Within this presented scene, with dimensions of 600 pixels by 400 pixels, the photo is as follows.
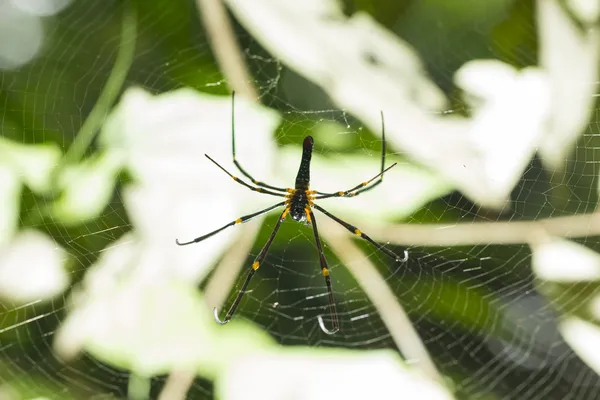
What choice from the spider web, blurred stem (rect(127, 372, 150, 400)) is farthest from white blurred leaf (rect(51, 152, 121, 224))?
blurred stem (rect(127, 372, 150, 400))

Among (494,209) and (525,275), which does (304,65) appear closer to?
(494,209)

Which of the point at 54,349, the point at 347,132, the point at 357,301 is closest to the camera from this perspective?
the point at 347,132

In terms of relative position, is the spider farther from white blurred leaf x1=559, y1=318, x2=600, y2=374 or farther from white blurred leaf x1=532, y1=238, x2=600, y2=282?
white blurred leaf x1=559, y1=318, x2=600, y2=374

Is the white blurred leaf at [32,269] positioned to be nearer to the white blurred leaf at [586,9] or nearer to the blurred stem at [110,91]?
the blurred stem at [110,91]

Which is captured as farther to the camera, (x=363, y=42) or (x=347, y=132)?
(x=363, y=42)

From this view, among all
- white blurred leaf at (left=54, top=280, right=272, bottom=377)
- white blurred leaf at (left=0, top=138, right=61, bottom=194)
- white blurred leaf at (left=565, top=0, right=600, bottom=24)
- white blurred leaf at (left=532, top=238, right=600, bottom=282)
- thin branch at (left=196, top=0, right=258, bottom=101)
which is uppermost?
white blurred leaf at (left=565, top=0, right=600, bottom=24)

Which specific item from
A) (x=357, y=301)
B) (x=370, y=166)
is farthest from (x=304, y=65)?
(x=357, y=301)

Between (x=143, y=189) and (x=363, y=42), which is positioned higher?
(x=363, y=42)

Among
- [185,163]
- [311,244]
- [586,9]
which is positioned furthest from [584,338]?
[185,163]
